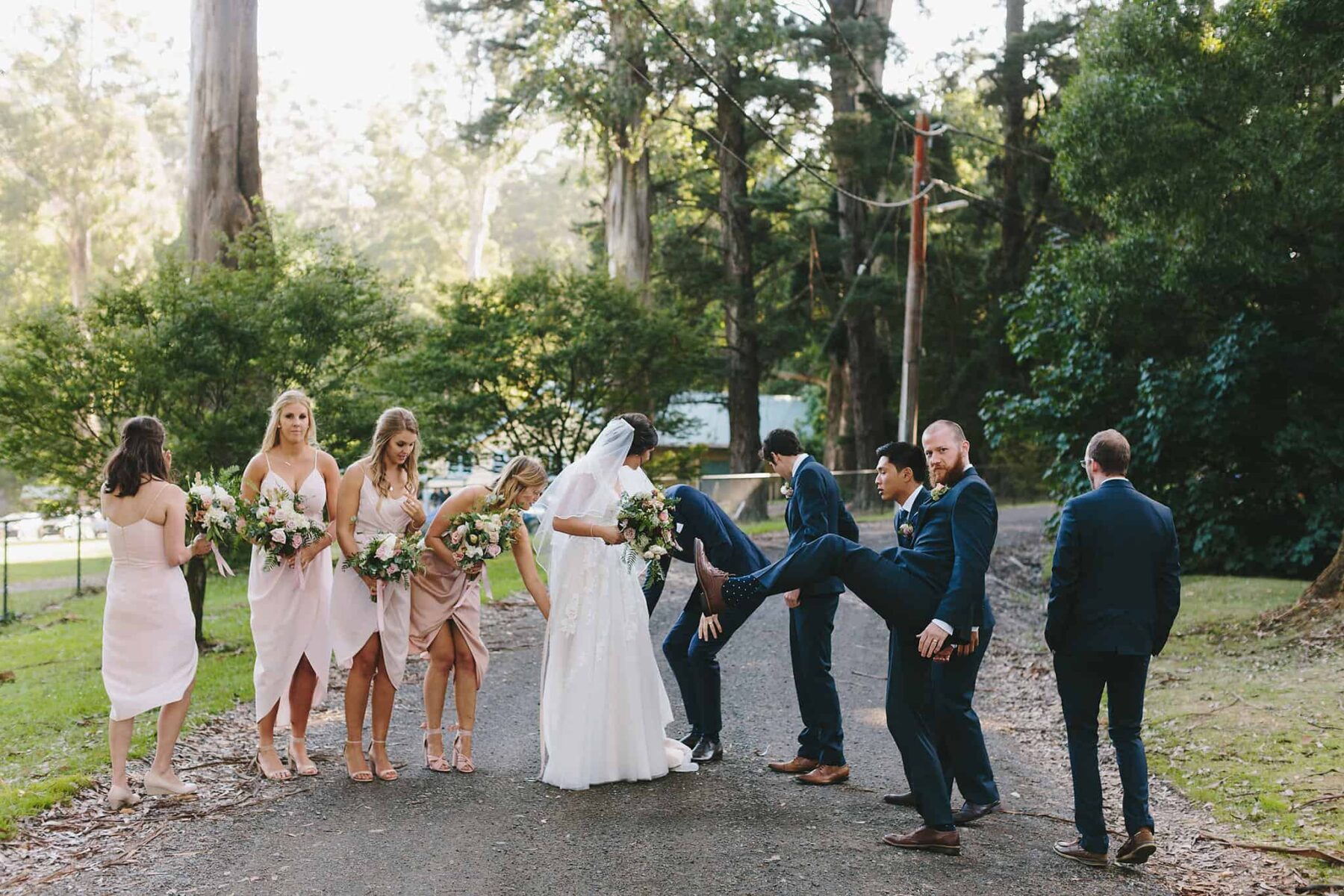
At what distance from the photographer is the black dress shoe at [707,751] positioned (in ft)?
27.1

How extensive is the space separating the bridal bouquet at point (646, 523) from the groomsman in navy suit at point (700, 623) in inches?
9.0

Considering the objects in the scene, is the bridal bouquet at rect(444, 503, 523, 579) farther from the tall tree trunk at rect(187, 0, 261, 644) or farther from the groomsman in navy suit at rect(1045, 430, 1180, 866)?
the tall tree trunk at rect(187, 0, 261, 644)

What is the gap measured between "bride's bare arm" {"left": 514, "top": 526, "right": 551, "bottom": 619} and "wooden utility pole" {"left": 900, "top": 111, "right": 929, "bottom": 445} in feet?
52.4

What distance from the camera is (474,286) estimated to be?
74.9 feet

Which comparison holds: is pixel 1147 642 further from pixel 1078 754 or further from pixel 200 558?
pixel 200 558

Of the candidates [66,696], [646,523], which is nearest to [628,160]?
[66,696]

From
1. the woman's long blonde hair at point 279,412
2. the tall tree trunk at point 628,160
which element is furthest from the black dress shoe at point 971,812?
the tall tree trunk at point 628,160

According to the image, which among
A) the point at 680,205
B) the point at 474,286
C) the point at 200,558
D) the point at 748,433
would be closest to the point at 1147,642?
the point at 200,558

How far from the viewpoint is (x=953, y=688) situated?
6965mm

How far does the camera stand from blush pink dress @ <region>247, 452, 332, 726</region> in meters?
7.84

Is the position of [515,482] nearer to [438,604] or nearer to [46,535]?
[438,604]

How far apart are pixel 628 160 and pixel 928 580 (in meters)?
23.4

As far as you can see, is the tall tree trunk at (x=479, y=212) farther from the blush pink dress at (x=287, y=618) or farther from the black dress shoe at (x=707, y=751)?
the black dress shoe at (x=707, y=751)

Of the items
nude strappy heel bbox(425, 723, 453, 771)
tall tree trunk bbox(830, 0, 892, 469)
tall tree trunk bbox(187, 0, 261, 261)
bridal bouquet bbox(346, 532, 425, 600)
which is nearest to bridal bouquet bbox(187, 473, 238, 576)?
bridal bouquet bbox(346, 532, 425, 600)
